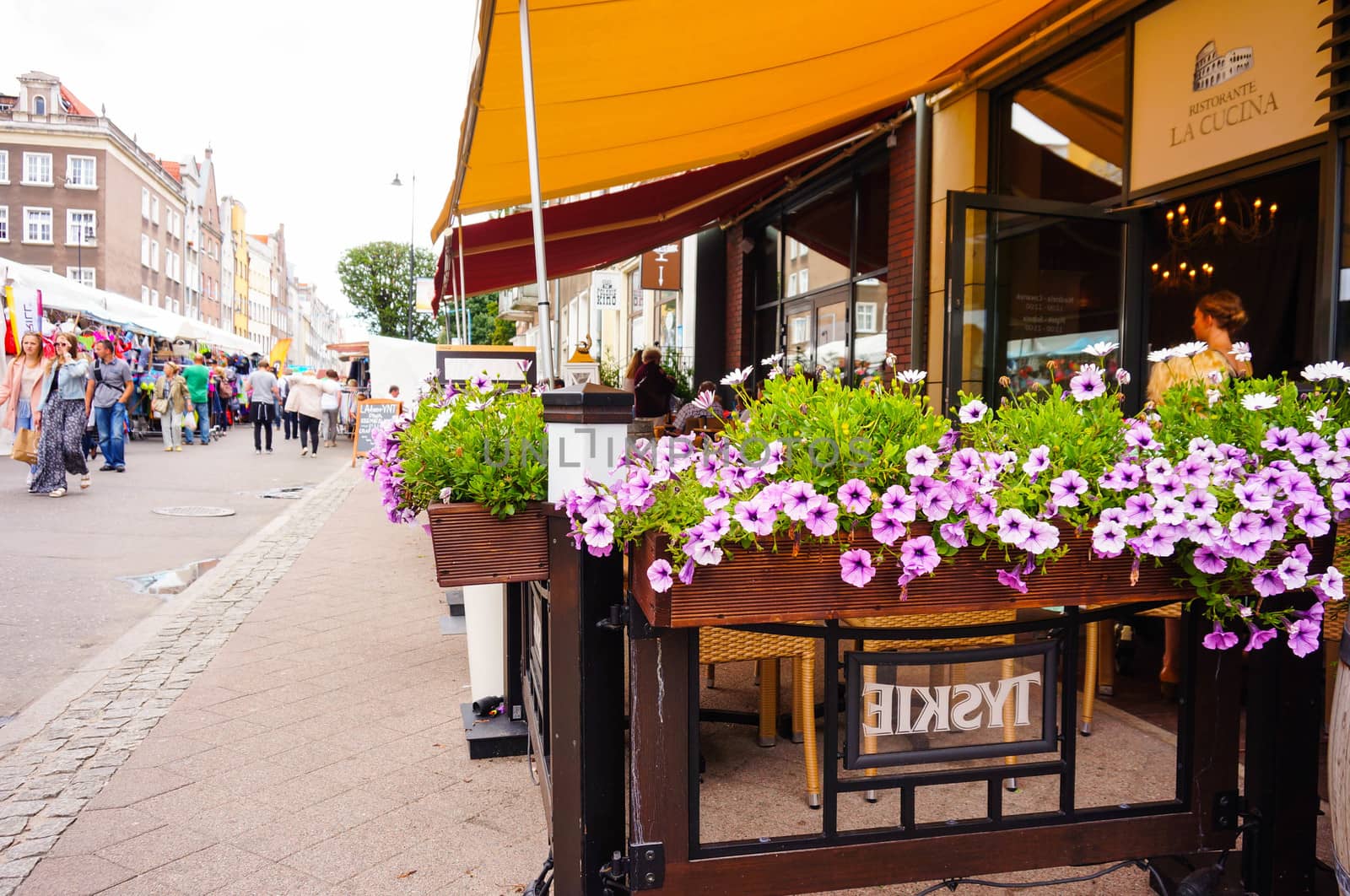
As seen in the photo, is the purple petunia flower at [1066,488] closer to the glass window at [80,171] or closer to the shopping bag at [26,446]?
the shopping bag at [26,446]

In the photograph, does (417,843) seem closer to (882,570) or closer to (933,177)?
(882,570)

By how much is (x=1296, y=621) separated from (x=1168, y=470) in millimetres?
470

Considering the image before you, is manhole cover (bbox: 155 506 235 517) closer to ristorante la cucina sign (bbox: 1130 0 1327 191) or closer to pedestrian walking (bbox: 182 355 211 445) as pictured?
ristorante la cucina sign (bbox: 1130 0 1327 191)

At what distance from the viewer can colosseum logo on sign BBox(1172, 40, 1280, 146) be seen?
4.39 meters

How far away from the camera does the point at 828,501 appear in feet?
5.06

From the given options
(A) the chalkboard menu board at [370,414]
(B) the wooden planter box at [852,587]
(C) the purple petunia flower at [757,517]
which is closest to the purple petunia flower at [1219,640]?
(B) the wooden planter box at [852,587]

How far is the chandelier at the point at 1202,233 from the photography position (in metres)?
5.01

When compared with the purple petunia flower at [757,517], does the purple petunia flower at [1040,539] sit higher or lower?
lower

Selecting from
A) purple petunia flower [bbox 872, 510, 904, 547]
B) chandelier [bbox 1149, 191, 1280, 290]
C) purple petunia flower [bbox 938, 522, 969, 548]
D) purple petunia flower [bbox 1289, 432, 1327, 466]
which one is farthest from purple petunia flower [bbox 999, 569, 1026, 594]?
chandelier [bbox 1149, 191, 1280, 290]

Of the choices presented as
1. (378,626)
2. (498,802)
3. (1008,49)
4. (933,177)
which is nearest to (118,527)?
(378,626)

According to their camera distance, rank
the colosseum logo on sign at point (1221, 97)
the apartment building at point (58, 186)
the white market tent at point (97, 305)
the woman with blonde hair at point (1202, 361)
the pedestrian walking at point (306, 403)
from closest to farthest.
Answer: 1. the woman with blonde hair at point (1202, 361)
2. the colosseum logo on sign at point (1221, 97)
3. the white market tent at point (97, 305)
4. the pedestrian walking at point (306, 403)
5. the apartment building at point (58, 186)

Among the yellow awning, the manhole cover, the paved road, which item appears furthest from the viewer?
the manhole cover

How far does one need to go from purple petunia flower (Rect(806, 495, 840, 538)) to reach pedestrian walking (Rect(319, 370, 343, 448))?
58.1 ft

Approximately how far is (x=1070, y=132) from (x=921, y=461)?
5210 mm
